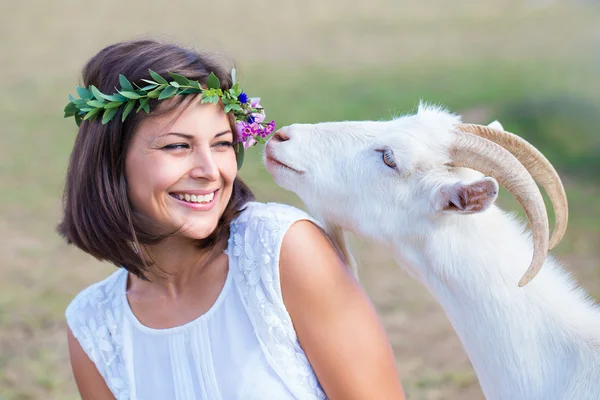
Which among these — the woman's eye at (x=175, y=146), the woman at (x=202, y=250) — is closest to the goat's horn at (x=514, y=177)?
the woman at (x=202, y=250)

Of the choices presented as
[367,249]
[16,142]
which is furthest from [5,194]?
[367,249]

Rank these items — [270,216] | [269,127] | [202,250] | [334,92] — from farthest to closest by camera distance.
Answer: [334,92] → [269,127] → [202,250] → [270,216]

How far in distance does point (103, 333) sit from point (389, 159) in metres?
1.08

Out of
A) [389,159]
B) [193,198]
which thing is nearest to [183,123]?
[193,198]

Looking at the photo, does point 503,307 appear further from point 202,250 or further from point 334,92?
point 334,92

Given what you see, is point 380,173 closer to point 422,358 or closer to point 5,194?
point 422,358

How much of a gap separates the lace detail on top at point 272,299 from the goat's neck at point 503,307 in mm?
460

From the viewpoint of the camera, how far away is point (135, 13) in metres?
17.5

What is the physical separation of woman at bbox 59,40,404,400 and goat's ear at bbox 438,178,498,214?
370 mm

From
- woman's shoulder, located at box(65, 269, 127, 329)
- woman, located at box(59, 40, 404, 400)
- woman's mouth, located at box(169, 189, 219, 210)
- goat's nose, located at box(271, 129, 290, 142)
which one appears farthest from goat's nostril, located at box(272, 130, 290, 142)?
woman's shoulder, located at box(65, 269, 127, 329)

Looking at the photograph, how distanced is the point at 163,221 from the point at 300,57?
15.4 meters

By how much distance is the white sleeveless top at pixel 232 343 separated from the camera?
2.31 m

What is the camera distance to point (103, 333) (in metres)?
2.57

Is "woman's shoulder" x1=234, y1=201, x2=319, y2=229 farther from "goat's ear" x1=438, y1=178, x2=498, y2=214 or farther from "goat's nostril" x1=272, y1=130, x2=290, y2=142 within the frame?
"goat's ear" x1=438, y1=178, x2=498, y2=214
